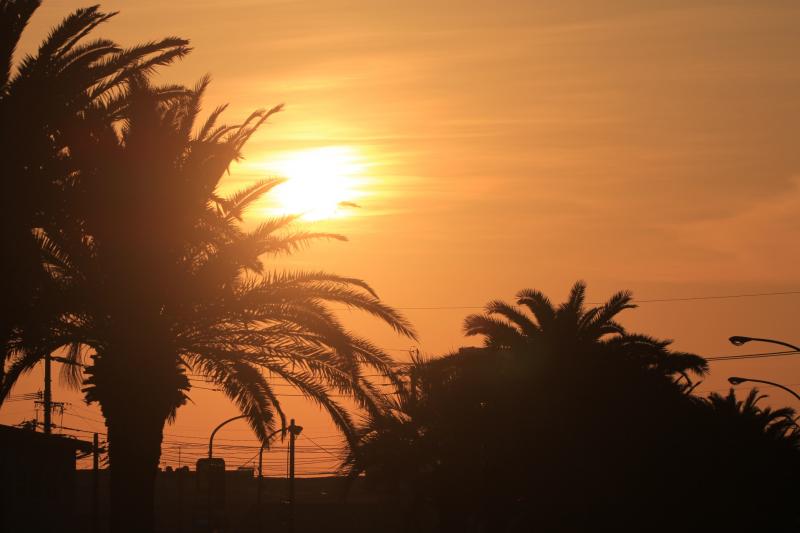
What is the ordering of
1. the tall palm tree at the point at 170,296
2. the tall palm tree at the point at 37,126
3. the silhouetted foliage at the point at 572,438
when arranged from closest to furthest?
the tall palm tree at the point at 37,126 → the tall palm tree at the point at 170,296 → the silhouetted foliage at the point at 572,438

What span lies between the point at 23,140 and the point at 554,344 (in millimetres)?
17681

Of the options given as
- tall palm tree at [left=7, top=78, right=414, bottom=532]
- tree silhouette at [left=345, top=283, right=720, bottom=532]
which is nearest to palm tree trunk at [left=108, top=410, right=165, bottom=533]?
tall palm tree at [left=7, top=78, right=414, bottom=532]

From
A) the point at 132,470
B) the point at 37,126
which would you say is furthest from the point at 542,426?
the point at 37,126

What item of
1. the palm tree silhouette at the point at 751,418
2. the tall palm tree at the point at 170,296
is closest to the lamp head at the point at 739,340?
the palm tree silhouette at the point at 751,418

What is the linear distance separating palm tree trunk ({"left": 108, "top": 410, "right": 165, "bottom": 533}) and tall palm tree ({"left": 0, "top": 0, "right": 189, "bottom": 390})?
10.9ft

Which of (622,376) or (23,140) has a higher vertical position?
(23,140)

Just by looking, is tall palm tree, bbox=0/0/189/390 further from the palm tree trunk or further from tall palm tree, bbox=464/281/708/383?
tall palm tree, bbox=464/281/708/383

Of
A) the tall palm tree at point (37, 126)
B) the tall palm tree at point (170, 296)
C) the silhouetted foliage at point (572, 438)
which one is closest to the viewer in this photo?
the tall palm tree at point (37, 126)

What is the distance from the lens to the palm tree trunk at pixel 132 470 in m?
20.6

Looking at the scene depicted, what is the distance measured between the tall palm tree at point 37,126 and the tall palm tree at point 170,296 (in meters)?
1.34

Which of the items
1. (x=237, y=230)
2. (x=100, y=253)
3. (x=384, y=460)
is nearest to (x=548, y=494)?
(x=384, y=460)

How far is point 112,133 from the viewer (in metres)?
20.4

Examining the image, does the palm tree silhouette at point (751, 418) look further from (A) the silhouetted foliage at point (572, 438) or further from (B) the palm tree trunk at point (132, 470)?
(B) the palm tree trunk at point (132, 470)

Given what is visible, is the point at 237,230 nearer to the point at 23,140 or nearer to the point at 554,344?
the point at 23,140
